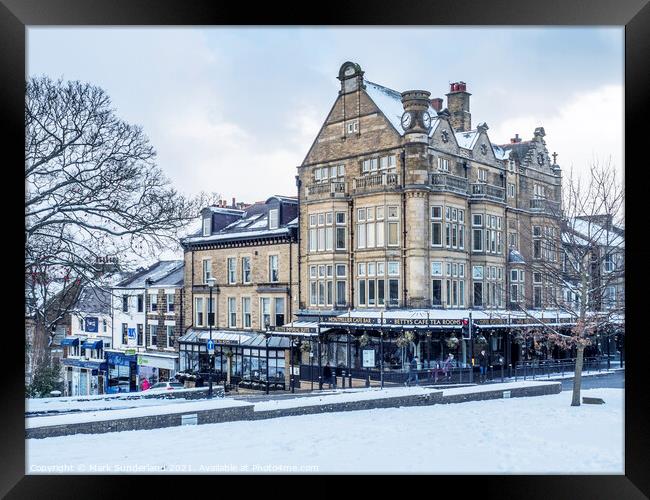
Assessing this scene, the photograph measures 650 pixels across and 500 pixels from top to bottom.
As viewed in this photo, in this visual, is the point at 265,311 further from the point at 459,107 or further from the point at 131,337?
the point at 459,107

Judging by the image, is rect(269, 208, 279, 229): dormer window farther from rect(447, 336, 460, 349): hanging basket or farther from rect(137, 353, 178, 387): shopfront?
rect(447, 336, 460, 349): hanging basket

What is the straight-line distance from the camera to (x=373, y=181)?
997 centimetres

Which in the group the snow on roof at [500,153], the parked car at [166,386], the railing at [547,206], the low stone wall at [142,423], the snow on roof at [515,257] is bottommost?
the low stone wall at [142,423]

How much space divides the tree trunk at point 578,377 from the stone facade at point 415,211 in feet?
2.82

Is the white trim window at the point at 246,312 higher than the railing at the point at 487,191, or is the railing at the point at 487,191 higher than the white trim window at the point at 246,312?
the railing at the point at 487,191

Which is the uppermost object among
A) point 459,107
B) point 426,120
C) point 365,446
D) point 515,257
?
point 459,107

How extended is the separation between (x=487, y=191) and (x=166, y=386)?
5.61 m

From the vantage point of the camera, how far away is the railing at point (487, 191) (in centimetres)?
995

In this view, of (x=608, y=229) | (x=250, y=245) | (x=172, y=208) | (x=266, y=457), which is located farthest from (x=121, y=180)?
(x=608, y=229)

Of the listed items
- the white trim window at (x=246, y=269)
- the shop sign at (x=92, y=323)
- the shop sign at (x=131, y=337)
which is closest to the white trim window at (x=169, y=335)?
the shop sign at (x=131, y=337)

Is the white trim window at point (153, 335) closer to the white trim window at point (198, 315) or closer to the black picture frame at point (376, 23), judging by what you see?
the white trim window at point (198, 315)

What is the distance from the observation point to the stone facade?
9.80 metres

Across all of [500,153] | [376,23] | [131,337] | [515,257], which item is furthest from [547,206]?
[131,337]

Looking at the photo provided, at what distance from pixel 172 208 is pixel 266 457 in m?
3.84
